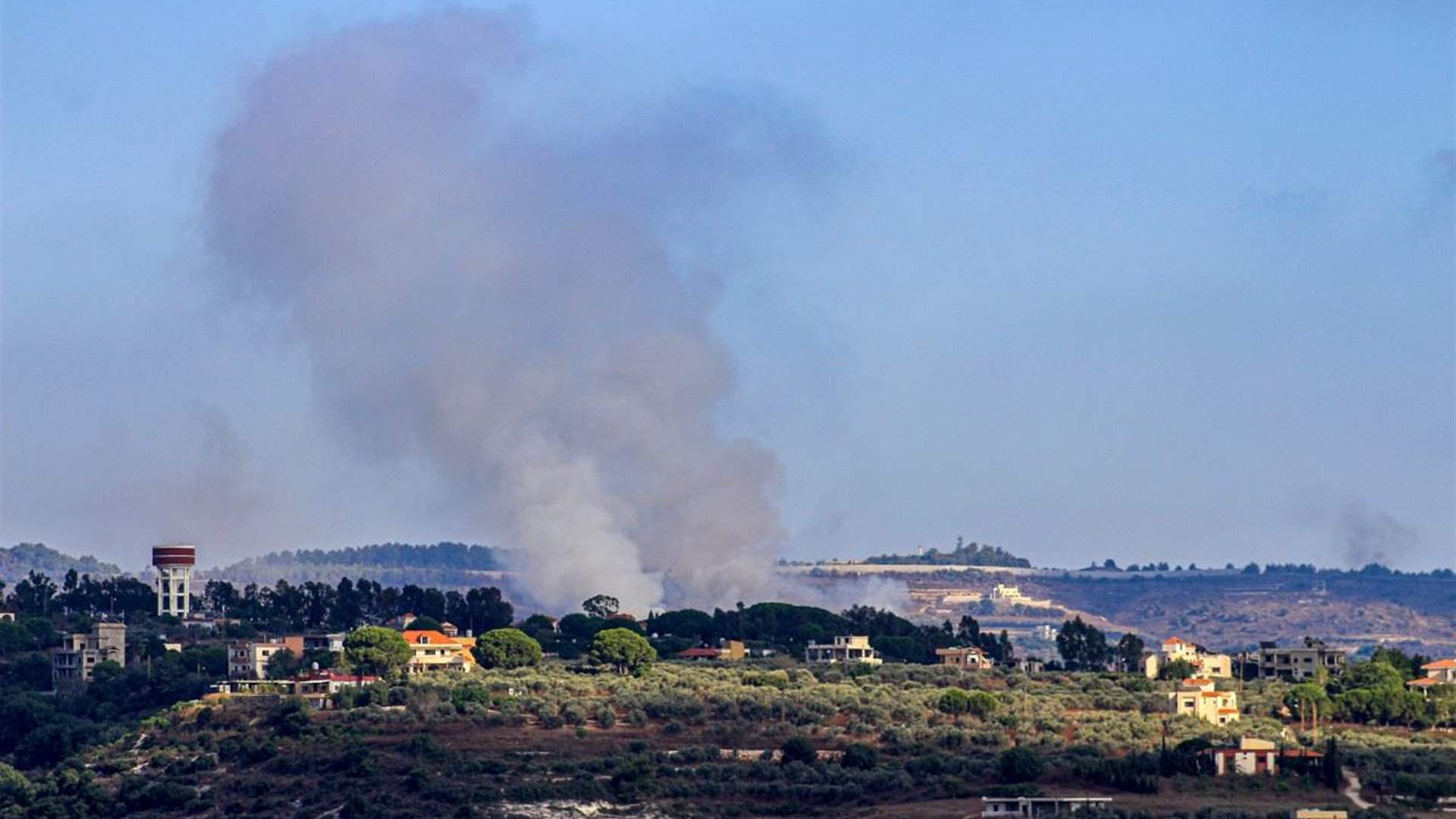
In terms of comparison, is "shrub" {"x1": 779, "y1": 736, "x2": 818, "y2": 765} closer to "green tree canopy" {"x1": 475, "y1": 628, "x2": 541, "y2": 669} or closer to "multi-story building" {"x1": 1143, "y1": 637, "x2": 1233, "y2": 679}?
"green tree canopy" {"x1": 475, "y1": 628, "x2": 541, "y2": 669}

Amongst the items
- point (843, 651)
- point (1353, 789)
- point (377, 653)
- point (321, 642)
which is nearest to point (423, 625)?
point (321, 642)

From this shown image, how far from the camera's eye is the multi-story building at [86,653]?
14900 cm

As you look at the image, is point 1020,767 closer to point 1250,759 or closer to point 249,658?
point 1250,759

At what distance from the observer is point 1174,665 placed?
479 feet

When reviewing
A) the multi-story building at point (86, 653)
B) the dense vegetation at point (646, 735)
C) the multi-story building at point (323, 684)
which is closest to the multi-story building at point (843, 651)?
the dense vegetation at point (646, 735)

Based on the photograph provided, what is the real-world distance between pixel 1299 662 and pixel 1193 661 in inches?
270

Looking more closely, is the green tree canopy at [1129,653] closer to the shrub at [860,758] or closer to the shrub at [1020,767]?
the shrub at [860,758]

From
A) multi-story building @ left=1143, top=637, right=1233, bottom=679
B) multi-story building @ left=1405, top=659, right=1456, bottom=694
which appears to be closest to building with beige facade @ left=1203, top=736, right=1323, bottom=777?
multi-story building @ left=1405, top=659, right=1456, bottom=694

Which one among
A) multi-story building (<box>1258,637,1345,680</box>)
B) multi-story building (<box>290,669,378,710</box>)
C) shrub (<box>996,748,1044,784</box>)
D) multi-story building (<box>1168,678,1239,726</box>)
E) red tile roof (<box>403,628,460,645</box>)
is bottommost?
shrub (<box>996,748,1044,784</box>)

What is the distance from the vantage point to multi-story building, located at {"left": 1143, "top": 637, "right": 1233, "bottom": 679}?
14875 centimetres

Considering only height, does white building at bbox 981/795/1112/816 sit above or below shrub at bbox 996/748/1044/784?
below

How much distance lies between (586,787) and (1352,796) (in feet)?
92.8

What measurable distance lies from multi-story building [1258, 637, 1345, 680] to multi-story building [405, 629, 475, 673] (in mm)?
41214

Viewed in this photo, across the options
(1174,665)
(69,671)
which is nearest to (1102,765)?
(1174,665)
